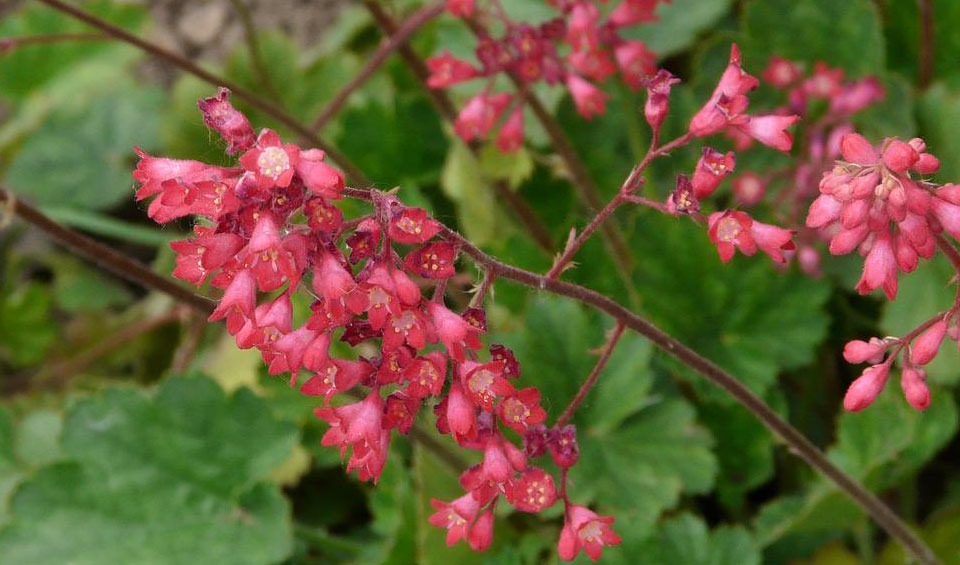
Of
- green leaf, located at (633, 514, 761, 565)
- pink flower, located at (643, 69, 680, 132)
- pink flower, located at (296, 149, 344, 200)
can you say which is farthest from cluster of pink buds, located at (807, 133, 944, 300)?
green leaf, located at (633, 514, 761, 565)

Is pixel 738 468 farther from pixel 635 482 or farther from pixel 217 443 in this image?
pixel 217 443

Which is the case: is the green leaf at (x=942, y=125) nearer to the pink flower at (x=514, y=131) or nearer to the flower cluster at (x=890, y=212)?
the pink flower at (x=514, y=131)

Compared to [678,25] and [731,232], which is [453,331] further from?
[678,25]

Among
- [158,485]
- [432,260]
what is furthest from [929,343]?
[158,485]

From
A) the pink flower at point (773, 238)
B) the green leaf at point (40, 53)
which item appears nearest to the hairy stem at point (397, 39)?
the pink flower at point (773, 238)

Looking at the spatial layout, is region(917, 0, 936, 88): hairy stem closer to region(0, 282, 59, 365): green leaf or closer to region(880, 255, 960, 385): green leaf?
region(880, 255, 960, 385): green leaf

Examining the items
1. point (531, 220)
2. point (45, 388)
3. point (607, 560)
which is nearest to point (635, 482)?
point (607, 560)
